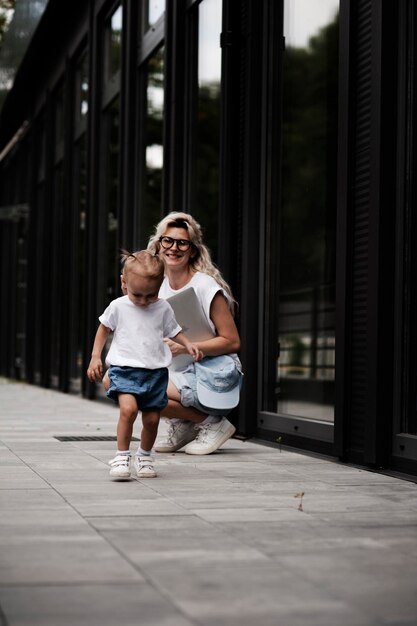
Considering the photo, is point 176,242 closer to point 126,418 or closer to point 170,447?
point 170,447

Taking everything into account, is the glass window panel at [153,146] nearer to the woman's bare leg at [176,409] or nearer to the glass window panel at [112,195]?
the glass window panel at [112,195]

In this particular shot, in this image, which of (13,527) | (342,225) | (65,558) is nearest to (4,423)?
(342,225)

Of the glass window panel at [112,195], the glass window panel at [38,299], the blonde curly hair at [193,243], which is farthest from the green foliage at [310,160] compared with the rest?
the glass window panel at [38,299]

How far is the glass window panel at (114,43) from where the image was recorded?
15383 mm

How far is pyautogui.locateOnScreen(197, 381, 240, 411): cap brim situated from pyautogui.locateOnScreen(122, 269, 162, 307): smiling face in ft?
4.88

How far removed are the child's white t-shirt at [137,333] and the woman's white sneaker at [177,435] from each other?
5.17ft

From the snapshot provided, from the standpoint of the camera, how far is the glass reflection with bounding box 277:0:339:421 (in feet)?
26.2

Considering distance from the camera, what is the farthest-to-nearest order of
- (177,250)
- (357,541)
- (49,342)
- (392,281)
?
(49,342) → (177,250) → (392,281) → (357,541)

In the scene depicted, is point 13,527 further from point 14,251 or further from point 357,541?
point 14,251

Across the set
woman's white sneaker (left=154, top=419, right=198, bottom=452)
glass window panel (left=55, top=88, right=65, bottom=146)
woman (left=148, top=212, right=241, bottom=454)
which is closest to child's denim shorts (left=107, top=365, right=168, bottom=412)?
woman (left=148, top=212, right=241, bottom=454)

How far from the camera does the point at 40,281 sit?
880 inches

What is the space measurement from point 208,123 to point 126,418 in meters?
5.33

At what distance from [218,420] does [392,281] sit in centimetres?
177

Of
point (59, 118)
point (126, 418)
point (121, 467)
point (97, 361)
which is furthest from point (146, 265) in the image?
point (59, 118)
